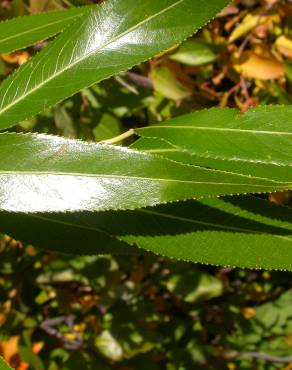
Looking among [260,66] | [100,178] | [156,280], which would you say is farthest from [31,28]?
[156,280]

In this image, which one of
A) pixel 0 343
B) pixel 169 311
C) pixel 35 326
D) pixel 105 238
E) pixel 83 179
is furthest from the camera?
pixel 169 311

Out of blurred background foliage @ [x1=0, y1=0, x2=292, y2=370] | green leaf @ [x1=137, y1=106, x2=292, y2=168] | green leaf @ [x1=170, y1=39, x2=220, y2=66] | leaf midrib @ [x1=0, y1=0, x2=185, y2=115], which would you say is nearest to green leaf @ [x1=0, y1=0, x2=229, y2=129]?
leaf midrib @ [x1=0, y1=0, x2=185, y2=115]

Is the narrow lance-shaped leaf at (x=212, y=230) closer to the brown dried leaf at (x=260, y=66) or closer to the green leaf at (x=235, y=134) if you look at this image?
the green leaf at (x=235, y=134)

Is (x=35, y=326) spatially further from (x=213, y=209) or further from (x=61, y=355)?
(x=213, y=209)

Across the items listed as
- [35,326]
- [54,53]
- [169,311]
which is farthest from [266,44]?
[169,311]

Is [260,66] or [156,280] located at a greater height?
[260,66]

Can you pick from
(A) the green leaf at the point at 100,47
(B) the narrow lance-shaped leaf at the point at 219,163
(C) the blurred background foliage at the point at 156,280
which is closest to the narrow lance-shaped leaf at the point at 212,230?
(B) the narrow lance-shaped leaf at the point at 219,163

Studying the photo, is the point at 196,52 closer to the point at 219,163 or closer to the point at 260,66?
the point at 260,66
